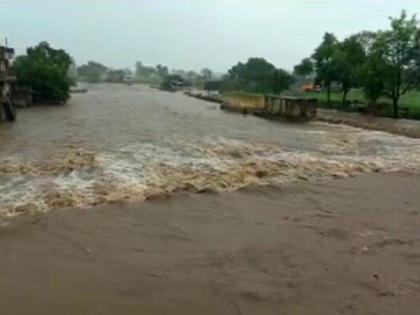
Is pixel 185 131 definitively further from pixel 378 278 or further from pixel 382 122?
pixel 378 278

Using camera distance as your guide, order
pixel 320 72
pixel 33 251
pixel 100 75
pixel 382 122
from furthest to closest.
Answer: pixel 100 75 < pixel 320 72 < pixel 382 122 < pixel 33 251

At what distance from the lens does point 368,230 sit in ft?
32.7

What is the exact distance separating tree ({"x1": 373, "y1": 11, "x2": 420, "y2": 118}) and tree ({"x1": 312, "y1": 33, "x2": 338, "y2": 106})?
8856mm

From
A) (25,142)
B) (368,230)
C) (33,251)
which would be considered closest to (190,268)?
(33,251)

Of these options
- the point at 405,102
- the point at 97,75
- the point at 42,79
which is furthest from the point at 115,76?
the point at 405,102

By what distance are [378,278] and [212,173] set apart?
8.42 m

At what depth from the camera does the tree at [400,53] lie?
36.4 metres

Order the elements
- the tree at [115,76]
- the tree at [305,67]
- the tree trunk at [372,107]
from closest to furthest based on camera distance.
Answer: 1. the tree trunk at [372,107]
2. the tree at [305,67]
3. the tree at [115,76]

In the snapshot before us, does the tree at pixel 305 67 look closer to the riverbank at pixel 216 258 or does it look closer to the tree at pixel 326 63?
the tree at pixel 326 63

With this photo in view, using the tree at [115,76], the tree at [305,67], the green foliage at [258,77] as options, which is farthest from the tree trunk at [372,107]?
the tree at [115,76]

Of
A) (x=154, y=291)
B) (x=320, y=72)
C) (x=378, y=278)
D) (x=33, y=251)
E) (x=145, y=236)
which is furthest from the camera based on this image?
(x=320, y=72)

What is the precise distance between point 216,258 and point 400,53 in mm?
33192

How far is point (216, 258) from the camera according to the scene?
27.0 ft

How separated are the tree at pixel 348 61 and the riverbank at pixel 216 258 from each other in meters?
34.5
